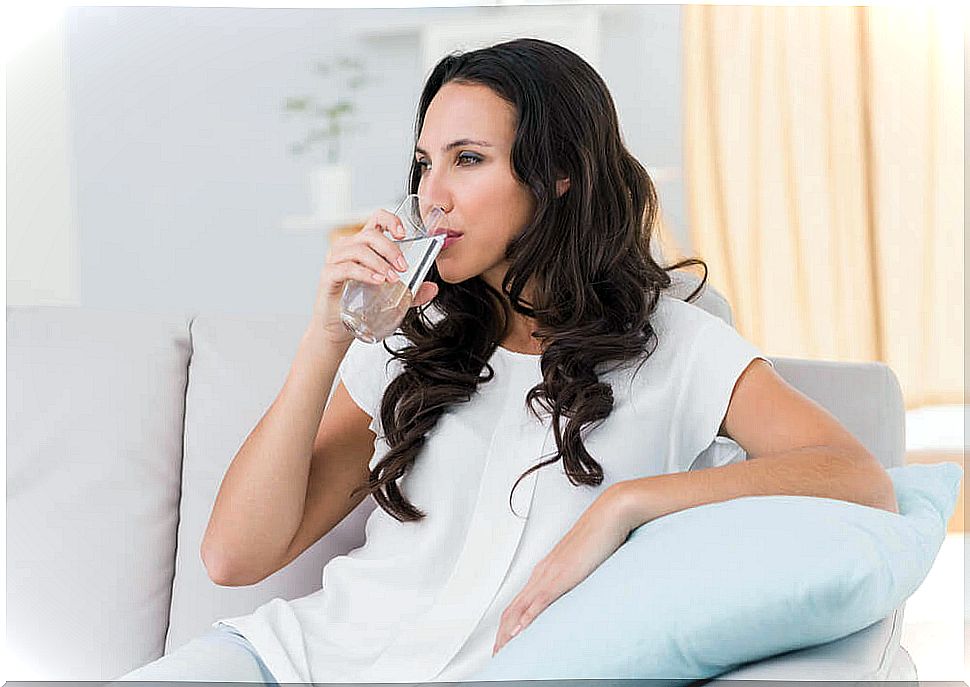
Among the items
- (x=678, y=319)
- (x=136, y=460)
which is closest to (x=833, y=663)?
(x=678, y=319)

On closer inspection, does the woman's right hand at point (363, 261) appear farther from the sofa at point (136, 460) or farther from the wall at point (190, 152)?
the wall at point (190, 152)

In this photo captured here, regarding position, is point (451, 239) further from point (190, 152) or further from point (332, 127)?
point (190, 152)

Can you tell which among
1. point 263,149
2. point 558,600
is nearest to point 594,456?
point 558,600

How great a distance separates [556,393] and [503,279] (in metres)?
0.19

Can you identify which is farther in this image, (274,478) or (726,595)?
(274,478)

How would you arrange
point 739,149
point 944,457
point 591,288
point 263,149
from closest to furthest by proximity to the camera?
1. point 591,288
2. point 944,457
3. point 739,149
4. point 263,149

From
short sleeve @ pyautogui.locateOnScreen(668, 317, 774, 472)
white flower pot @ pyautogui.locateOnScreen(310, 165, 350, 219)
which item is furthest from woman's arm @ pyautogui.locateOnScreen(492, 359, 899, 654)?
white flower pot @ pyautogui.locateOnScreen(310, 165, 350, 219)

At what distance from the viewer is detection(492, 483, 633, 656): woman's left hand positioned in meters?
1.16

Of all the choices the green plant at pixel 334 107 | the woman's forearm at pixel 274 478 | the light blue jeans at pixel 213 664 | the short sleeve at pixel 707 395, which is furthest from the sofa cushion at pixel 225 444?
the green plant at pixel 334 107

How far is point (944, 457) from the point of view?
3.60 metres

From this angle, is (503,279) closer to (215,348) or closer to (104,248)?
(215,348)

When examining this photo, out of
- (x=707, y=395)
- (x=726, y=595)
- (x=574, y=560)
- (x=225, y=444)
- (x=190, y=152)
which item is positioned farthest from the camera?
(x=190, y=152)

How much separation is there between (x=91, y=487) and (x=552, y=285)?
2.43ft

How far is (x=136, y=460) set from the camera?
5.60 ft
